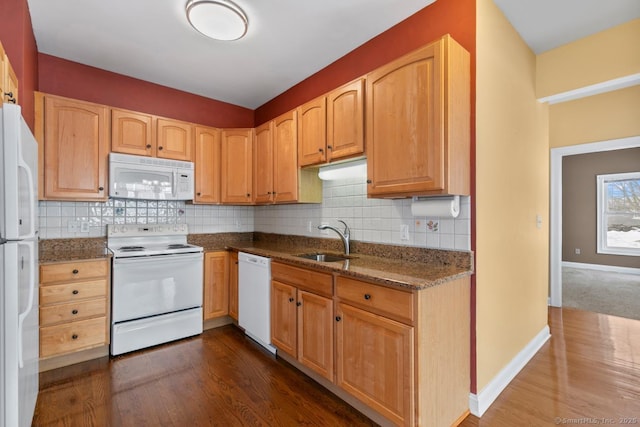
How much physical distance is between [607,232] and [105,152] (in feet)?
29.1

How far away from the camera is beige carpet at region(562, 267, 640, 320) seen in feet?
12.5

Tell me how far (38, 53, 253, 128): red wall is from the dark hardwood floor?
2.48m

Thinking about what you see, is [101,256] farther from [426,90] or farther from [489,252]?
[489,252]

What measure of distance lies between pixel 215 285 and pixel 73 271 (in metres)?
1.24

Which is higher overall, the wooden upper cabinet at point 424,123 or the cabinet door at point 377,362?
the wooden upper cabinet at point 424,123

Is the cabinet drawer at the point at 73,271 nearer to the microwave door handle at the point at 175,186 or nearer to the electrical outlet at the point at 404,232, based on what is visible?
the microwave door handle at the point at 175,186

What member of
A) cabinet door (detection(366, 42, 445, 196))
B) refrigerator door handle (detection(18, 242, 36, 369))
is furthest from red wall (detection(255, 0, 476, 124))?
refrigerator door handle (detection(18, 242, 36, 369))

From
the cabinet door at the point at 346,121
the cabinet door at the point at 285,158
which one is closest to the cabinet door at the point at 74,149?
the cabinet door at the point at 285,158

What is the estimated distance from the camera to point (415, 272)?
5.87 feet

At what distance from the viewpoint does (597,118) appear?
12.1 ft

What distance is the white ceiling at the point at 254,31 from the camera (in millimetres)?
2115

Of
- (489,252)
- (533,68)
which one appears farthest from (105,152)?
(533,68)

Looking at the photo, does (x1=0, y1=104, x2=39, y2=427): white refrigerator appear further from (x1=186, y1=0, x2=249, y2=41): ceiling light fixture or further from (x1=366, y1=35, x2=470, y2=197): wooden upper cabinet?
(x1=366, y1=35, x2=470, y2=197): wooden upper cabinet

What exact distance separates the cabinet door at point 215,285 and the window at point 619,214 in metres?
7.64
